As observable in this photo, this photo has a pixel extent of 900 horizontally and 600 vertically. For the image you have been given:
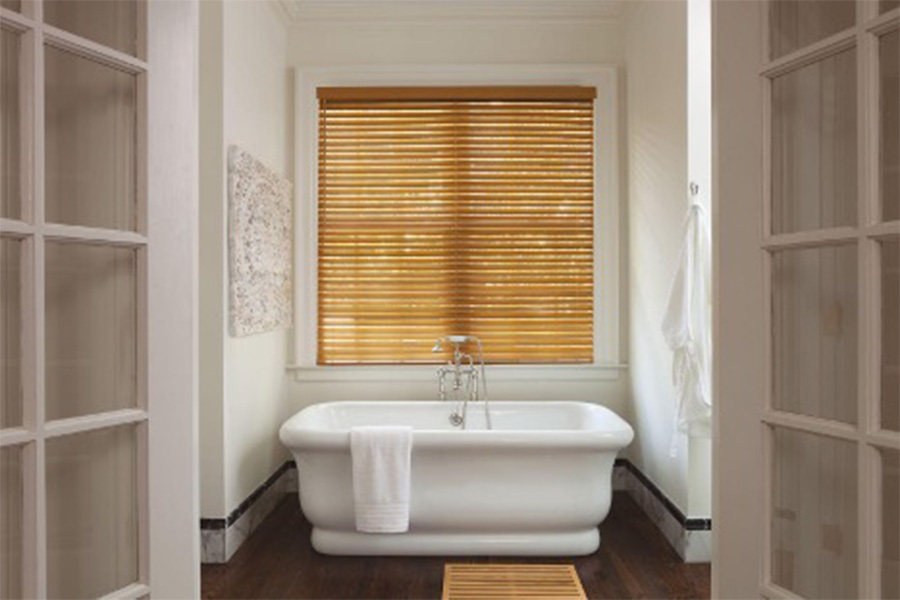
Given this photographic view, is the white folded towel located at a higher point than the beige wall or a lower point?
lower

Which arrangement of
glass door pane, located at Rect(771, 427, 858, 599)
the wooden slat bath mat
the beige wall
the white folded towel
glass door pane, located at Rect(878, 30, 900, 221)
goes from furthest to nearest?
1. the beige wall
2. the white folded towel
3. the wooden slat bath mat
4. glass door pane, located at Rect(771, 427, 858, 599)
5. glass door pane, located at Rect(878, 30, 900, 221)

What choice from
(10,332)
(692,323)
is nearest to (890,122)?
(10,332)

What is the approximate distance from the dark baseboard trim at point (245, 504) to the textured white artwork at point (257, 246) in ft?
2.73

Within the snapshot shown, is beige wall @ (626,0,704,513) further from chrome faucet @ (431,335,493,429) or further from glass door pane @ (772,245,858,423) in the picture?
glass door pane @ (772,245,858,423)

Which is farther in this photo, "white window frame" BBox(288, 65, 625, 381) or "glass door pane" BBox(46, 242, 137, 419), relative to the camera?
"white window frame" BBox(288, 65, 625, 381)

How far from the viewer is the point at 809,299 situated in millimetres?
1211

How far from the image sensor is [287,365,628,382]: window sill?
14.2 feet

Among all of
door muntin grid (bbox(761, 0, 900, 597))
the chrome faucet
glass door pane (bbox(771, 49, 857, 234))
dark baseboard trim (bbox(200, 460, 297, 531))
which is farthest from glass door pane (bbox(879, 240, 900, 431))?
the chrome faucet

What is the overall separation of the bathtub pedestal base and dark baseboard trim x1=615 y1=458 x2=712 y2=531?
445 millimetres

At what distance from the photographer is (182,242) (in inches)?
53.5

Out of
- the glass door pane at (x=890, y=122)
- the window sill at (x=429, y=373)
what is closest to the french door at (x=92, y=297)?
the glass door pane at (x=890, y=122)

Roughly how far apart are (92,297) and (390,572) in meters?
2.26

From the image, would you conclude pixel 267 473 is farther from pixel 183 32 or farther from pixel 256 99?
pixel 183 32

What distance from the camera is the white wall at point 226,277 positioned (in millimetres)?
3256
